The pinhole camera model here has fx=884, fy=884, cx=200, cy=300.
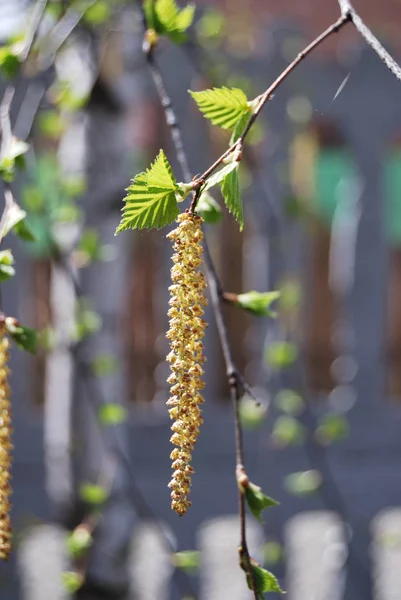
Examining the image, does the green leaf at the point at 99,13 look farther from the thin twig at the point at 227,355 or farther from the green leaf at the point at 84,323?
the thin twig at the point at 227,355

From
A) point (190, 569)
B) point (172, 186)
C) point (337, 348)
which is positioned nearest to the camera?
point (172, 186)

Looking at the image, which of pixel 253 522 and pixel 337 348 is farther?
pixel 337 348

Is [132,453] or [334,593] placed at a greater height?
[132,453]

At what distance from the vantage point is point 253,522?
6.82 ft

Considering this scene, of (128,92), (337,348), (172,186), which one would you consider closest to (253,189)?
(128,92)

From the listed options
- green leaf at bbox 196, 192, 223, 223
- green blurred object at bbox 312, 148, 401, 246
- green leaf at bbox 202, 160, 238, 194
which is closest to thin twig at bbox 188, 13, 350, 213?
green leaf at bbox 202, 160, 238, 194

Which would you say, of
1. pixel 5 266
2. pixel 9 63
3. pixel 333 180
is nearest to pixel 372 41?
pixel 5 266

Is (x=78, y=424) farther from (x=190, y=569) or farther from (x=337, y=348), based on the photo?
(x=337, y=348)

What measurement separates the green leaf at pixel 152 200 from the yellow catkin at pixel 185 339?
21 mm

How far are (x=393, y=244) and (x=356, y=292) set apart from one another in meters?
2.24

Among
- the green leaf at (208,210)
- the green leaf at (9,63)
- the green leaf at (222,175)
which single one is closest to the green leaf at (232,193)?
the green leaf at (222,175)

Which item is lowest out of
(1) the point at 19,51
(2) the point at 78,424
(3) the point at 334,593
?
(3) the point at 334,593

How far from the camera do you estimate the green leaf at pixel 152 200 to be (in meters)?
0.48

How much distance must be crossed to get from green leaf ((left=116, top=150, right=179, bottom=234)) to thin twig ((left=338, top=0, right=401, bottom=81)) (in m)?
0.13
